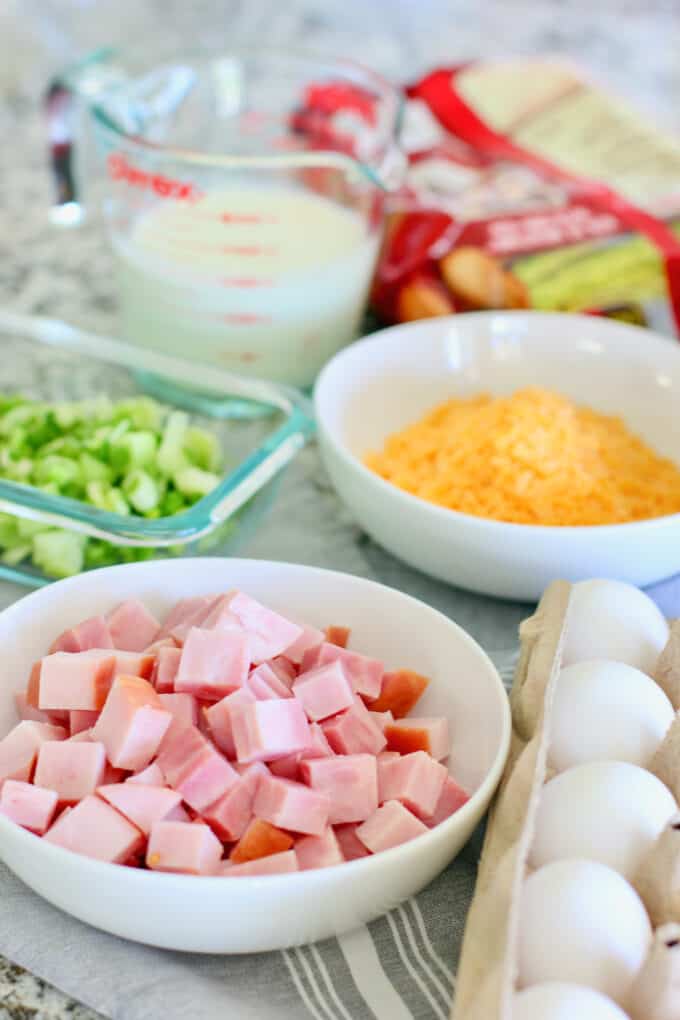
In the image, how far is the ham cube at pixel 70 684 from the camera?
831mm

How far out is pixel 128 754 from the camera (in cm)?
78

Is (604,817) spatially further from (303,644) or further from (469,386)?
(469,386)

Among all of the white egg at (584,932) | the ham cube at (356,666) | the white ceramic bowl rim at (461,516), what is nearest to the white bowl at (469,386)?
the white ceramic bowl rim at (461,516)

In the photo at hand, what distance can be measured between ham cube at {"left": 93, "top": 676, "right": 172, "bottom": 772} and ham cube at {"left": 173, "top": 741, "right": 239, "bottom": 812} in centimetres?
4

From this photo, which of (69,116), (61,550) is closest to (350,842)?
(61,550)

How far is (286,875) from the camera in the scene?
697mm

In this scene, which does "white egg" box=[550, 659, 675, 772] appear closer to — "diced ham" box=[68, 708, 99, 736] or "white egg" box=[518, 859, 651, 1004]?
"white egg" box=[518, 859, 651, 1004]

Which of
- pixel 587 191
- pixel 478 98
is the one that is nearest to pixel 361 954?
pixel 587 191

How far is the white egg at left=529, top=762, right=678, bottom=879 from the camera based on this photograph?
722 millimetres

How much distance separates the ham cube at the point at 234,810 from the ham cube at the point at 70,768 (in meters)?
0.08

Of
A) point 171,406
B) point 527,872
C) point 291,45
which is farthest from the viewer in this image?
point 291,45

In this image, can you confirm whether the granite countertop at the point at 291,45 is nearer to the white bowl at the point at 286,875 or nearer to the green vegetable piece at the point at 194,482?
the green vegetable piece at the point at 194,482

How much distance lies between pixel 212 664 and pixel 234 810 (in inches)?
4.1

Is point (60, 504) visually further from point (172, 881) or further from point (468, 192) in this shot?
point (468, 192)
